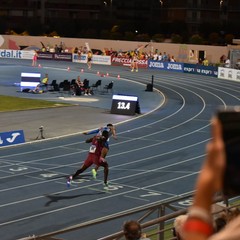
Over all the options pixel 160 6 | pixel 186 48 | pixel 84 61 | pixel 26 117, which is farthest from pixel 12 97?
pixel 160 6

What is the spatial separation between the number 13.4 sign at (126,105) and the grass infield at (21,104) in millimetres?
3699

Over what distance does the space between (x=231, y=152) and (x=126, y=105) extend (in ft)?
101

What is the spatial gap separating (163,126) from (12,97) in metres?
12.0

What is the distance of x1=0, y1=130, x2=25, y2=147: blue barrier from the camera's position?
22.9m

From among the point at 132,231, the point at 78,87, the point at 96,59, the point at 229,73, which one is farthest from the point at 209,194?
the point at 96,59

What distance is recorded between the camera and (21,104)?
35125 millimetres

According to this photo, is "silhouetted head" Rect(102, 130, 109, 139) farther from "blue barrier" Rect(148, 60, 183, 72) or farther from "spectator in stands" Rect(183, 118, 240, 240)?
"blue barrier" Rect(148, 60, 183, 72)

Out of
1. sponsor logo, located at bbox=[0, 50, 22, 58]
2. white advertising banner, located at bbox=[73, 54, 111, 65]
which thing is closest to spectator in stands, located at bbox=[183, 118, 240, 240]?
white advertising banner, located at bbox=[73, 54, 111, 65]

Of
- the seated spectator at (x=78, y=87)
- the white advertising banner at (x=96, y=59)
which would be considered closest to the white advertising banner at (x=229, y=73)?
the white advertising banner at (x=96, y=59)

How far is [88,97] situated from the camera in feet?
132

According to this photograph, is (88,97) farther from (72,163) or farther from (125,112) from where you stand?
(72,163)

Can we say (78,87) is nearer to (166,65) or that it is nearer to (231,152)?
(166,65)

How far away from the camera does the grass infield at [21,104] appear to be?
33500mm

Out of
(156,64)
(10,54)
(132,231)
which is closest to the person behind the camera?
(132,231)
